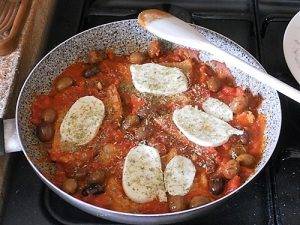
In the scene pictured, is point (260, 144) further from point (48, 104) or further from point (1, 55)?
point (1, 55)

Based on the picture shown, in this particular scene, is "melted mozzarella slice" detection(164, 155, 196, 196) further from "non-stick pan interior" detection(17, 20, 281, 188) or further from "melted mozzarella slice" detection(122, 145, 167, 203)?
"non-stick pan interior" detection(17, 20, 281, 188)

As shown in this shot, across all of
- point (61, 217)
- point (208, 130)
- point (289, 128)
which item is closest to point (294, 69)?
point (289, 128)

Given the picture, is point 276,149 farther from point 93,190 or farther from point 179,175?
point 93,190

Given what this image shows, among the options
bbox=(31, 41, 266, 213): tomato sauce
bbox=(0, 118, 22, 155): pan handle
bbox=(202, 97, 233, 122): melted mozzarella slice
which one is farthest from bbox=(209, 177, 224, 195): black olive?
bbox=(0, 118, 22, 155): pan handle

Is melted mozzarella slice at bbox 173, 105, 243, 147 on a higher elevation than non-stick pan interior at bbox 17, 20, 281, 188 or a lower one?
lower

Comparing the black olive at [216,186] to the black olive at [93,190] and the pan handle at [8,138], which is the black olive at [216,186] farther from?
the pan handle at [8,138]
